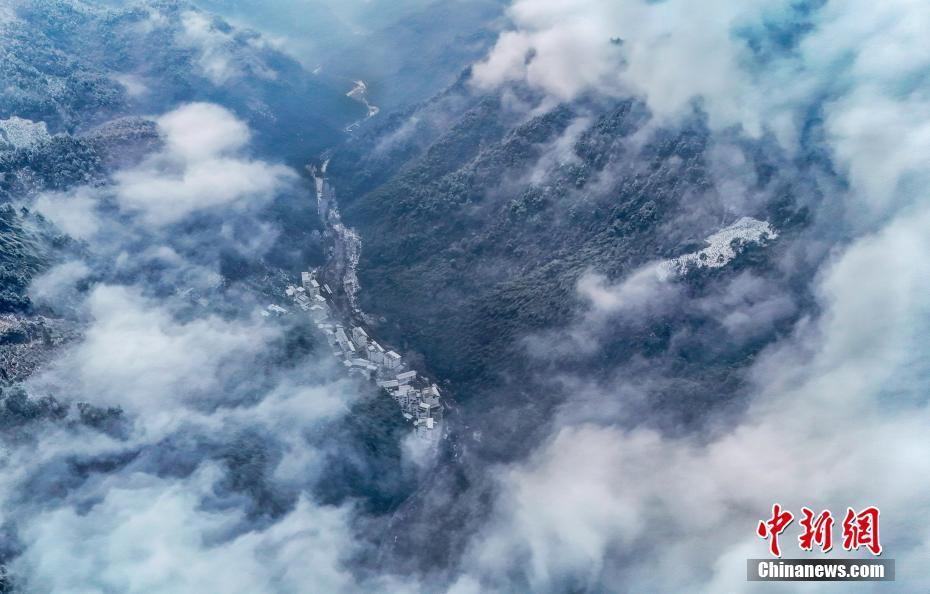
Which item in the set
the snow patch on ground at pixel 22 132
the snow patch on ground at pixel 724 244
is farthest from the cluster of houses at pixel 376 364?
the snow patch on ground at pixel 22 132

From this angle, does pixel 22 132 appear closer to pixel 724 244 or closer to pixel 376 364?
pixel 376 364

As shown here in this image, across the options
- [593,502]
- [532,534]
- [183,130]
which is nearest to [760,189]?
[593,502]

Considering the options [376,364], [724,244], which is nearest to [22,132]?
[376,364]

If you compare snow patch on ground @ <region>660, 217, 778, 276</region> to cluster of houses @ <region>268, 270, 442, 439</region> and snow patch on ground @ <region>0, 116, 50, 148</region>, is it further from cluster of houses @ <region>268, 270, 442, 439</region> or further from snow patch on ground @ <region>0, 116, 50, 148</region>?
snow patch on ground @ <region>0, 116, 50, 148</region>

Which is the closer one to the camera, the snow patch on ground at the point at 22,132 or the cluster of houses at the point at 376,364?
the cluster of houses at the point at 376,364

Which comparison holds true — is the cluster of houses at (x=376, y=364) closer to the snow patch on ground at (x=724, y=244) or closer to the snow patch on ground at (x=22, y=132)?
the snow patch on ground at (x=724, y=244)

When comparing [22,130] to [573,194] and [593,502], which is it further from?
[593,502]
